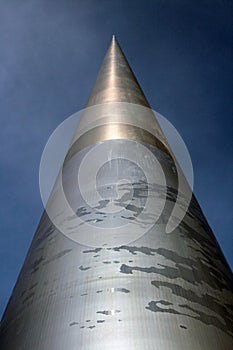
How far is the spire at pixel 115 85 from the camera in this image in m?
4.56

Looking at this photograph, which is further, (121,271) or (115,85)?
(115,85)

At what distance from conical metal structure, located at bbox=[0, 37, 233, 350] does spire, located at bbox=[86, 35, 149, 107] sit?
113 centimetres

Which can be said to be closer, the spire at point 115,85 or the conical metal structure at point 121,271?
the conical metal structure at point 121,271

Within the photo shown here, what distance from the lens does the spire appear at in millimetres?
4559

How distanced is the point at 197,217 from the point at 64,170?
44.9 inches

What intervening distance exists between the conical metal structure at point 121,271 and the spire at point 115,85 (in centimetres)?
113

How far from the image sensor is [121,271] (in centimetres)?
221

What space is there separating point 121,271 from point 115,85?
3049 mm

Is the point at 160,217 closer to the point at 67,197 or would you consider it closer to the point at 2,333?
the point at 67,197

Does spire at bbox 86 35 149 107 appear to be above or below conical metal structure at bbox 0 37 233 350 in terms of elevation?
above

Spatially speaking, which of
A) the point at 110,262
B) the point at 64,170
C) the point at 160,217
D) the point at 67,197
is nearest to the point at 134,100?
the point at 64,170

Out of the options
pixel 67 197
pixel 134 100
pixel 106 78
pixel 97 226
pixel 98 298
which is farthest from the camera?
pixel 106 78

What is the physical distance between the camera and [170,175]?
3332mm

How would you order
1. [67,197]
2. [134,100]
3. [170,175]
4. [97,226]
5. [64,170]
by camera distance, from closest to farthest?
[97,226], [67,197], [170,175], [64,170], [134,100]
